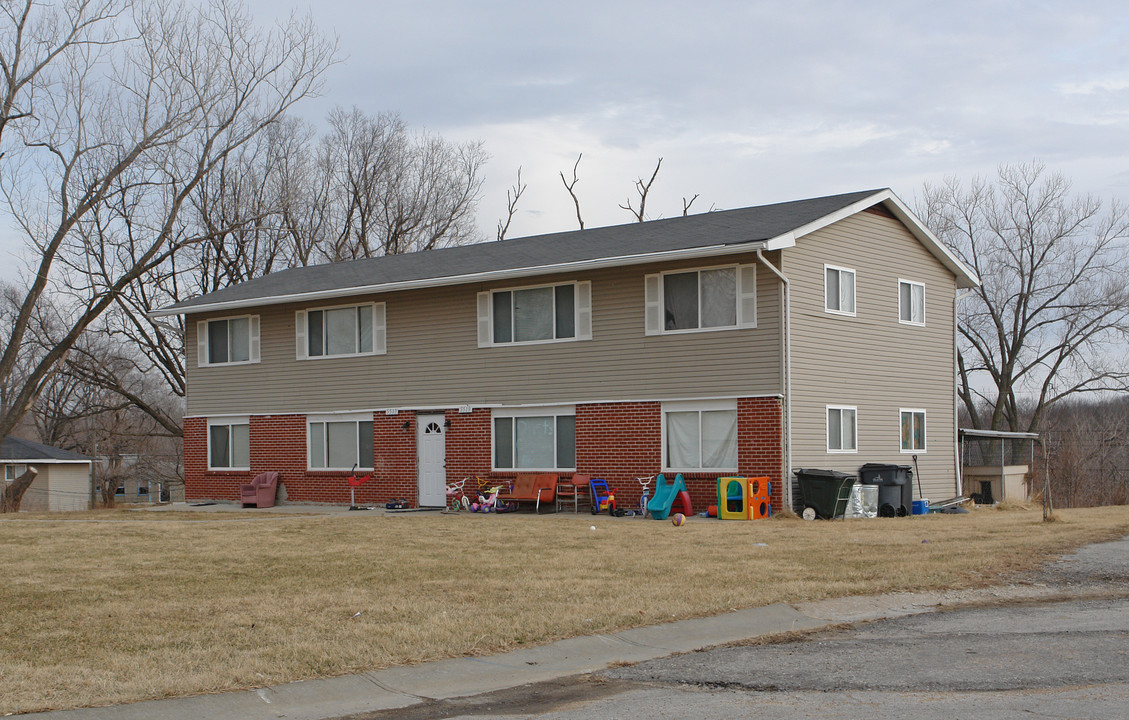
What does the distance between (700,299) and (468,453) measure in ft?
21.1

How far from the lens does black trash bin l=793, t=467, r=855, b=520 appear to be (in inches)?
796

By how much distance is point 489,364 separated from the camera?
79.4 feet

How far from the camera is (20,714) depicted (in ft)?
21.9

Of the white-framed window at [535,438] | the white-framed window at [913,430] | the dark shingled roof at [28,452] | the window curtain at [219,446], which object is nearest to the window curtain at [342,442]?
the window curtain at [219,446]

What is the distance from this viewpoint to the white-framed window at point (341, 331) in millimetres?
25938

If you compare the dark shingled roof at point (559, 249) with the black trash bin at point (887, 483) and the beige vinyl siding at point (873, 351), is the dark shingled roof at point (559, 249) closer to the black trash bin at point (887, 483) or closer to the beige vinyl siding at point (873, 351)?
the beige vinyl siding at point (873, 351)

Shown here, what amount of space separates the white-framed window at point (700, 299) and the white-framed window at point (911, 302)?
486cm

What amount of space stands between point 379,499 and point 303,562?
40.3 feet

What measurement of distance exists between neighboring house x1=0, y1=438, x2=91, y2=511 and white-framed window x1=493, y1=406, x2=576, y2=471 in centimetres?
3243

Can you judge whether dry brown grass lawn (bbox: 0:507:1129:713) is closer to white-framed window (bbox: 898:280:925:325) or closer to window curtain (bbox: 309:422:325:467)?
white-framed window (bbox: 898:280:925:325)

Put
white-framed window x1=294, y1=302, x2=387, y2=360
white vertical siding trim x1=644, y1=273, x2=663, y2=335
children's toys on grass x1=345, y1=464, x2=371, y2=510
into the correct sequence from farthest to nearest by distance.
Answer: white-framed window x1=294, y1=302, x2=387, y2=360 → children's toys on grass x1=345, y1=464, x2=371, y2=510 → white vertical siding trim x1=644, y1=273, x2=663, y2=335

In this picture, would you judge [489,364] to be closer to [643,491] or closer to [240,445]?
[643,491]

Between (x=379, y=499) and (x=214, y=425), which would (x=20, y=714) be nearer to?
(x=379, y=499)

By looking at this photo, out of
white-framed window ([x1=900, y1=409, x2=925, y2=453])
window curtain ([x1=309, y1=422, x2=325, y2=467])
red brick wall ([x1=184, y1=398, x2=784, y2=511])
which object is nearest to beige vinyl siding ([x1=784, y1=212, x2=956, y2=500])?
white-framed window ([x1=900, y1=409, x2=925, y2=453])
